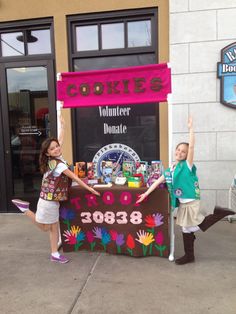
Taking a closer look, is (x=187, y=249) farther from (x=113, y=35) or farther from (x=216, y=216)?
(x=113, y=35)

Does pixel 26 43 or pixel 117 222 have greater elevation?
pixel 26 43

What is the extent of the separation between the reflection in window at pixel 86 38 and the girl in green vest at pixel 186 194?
253 centimetres

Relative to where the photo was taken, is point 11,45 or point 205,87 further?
point 11,45

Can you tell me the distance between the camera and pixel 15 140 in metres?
5.61

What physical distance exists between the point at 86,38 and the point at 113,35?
432 millimetres

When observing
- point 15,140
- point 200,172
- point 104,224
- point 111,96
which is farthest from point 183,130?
point 15,140

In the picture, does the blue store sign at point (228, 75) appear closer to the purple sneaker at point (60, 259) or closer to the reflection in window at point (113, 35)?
the reflection in window at point (113, 35)

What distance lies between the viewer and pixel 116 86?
395 centimetres

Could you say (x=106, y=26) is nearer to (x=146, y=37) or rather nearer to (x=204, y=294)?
(x=146, y=37)

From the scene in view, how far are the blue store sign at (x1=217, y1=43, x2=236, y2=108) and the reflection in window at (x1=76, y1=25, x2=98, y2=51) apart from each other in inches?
76.3

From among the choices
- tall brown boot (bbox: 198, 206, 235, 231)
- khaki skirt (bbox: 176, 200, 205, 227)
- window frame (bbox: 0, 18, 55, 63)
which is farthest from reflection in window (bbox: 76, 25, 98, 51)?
tall brown boot (bbox: 198, 206, 235, 231)

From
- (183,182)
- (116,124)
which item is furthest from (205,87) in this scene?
(183,182)

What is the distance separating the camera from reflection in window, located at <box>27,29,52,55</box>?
538 cm

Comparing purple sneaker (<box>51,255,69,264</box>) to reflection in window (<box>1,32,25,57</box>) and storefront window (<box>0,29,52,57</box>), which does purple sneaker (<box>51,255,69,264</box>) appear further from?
reflection in window (<box>1,32,25,57</box>)
